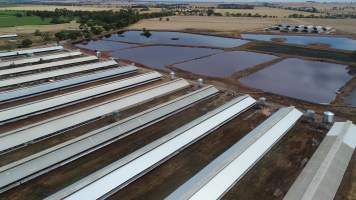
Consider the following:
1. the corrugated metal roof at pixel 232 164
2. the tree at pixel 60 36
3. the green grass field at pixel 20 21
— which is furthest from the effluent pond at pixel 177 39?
the corrugated metal roof at pixel 232 164

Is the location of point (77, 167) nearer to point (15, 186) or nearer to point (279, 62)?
point (15, 186)

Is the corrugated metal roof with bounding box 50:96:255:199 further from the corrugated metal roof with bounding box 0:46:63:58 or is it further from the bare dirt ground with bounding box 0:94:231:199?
the corrugated metal roof with bounding box 0:46:63:58

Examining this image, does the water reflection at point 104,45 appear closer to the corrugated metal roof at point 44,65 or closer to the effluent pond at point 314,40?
the corrugated metal roof at point 44,65

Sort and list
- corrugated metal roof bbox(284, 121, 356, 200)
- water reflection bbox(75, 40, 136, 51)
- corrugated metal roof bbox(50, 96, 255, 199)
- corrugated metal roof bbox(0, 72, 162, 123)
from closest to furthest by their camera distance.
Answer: corrugated metal roof bbox(50, 96, 255, 199) → corrugated metal roof bbox(284, 121, 356, 200) → corrugated metal roof bbox(0, 72, 162, 123) → water reflection bbox(75, 40, 136, 51)

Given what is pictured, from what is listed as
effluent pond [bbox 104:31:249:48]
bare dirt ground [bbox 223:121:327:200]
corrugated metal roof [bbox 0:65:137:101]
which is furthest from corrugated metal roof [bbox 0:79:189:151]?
effluent pond [bbox 104:31:249:48]

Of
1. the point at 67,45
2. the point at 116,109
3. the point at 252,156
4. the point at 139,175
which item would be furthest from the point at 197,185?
the point at 67,45
